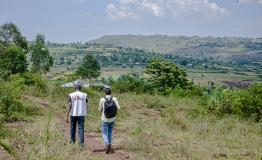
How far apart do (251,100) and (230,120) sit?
7.56 feet

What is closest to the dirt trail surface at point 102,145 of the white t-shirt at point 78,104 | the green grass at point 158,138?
the green grass at point 158,138

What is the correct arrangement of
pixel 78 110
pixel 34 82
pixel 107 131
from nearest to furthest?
pixel 78 110
pixel 107 131
pixel 34 82

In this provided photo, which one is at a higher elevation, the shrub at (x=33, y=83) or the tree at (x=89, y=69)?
the shrub at (x=33, y=83)

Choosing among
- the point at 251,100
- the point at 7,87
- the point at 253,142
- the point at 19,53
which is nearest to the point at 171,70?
the point at 19,53

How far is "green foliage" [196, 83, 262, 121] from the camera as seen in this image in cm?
2102

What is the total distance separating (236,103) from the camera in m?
21.1

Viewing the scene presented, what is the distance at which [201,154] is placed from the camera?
12.0 metres

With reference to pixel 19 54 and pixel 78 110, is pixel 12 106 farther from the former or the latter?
pixel 19 54

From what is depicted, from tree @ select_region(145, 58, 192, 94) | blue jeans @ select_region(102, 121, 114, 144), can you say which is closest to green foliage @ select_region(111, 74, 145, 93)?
tree @ select_region(145, 58, 192, 94)

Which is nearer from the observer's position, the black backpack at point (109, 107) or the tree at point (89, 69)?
the black backpack at point (109, 107)

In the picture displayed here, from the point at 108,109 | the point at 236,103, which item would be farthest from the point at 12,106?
the point at 236,103

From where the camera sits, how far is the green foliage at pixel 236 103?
68.9 feet

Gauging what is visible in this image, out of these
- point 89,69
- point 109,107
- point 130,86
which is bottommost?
point 89,69

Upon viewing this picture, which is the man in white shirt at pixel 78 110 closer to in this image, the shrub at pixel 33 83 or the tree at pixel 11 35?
the shrub at pixel 33 83
